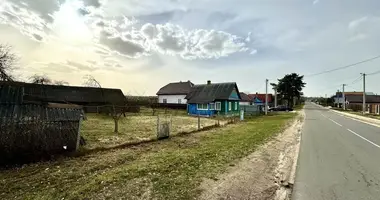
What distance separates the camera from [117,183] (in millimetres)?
5641

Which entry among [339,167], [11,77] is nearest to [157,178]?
[339,167]

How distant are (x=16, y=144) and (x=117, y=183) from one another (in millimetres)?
4119

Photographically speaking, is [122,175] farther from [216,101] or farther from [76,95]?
[76,95]

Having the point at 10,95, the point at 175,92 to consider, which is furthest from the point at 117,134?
the point at 175,92

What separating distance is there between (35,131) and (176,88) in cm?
4957

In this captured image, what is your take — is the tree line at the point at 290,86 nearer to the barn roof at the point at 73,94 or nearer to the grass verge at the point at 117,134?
the barn roof at the point at 73,94

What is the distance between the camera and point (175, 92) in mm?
56062

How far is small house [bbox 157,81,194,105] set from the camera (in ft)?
179

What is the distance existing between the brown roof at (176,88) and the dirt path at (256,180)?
1794 inches

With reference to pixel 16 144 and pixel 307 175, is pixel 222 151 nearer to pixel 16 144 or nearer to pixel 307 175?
pixel 307 175

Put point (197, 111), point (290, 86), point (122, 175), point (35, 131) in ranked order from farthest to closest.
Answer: point (290, 86), point (197, 111), point (35, 131), point (122, 175)

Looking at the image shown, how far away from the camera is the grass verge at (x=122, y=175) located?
→ 507cm

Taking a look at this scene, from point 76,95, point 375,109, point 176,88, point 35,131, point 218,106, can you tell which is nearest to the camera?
point 35,131

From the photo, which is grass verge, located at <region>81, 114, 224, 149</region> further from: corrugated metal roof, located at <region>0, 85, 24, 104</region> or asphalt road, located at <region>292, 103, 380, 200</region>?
asphalt road, located at <region>292, 103, 380, 200</region>
